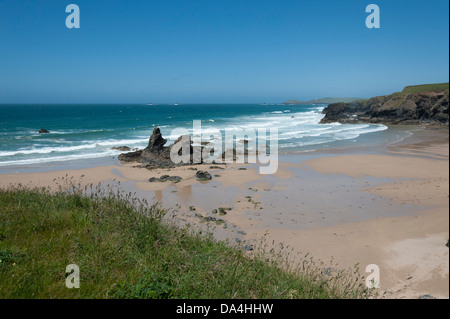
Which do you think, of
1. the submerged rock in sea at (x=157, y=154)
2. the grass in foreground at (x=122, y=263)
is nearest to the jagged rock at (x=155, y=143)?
the submerged rock in sea at (x=157, y=154)

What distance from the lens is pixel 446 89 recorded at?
189 cm

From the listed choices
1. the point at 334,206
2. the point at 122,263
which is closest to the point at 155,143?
the point at 334,206

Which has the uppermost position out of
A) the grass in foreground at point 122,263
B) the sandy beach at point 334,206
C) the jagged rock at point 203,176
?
the grass in foreground at point 122,263

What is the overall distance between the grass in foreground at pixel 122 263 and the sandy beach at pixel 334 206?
1.27 metres

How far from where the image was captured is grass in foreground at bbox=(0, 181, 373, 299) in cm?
412

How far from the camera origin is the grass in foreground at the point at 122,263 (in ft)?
13.5

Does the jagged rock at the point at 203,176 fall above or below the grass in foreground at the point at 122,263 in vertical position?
below

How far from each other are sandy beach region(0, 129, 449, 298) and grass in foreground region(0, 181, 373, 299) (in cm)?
127

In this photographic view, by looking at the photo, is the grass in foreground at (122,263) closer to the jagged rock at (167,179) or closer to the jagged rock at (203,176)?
the jagged rock at (167,179)

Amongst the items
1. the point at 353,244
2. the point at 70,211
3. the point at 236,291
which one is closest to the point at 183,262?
the point at 236,291

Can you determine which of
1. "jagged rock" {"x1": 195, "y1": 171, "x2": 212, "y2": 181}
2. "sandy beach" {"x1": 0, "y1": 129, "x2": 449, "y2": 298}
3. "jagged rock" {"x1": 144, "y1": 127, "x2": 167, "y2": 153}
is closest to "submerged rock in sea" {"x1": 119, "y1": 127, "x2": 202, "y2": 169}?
"jagged rock" {"x1": 144, "y1": 127, "x2": 167, "y2": 153}

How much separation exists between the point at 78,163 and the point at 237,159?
1395 cm

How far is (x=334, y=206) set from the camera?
12.7 metres

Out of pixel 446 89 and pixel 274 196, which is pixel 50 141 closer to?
pixel 274 196
